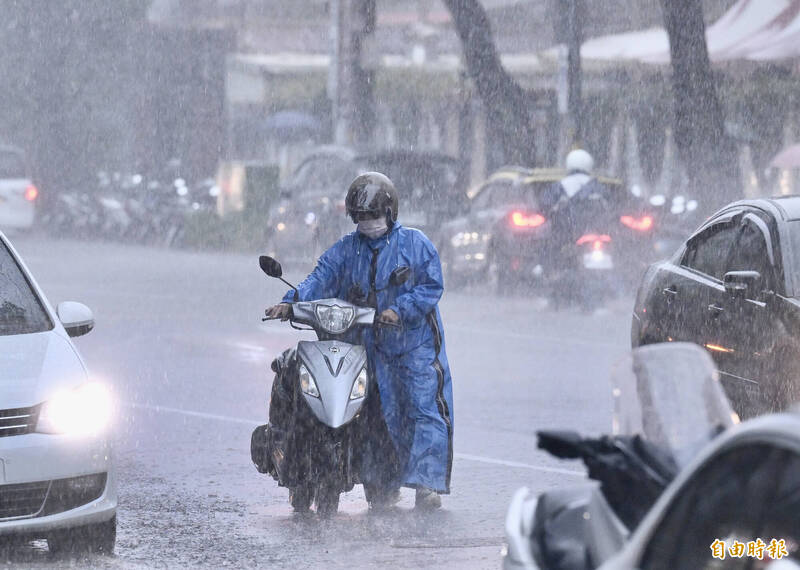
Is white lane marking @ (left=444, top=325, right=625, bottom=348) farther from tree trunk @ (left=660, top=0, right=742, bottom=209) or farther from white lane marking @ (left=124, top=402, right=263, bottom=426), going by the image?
tree trunk @ (left=660, top=0, right=742, bottom=209)

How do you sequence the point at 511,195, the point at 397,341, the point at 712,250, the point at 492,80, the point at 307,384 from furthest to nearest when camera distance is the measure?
the point at 492,80 → the point at 511,195 → the point at 712,250 → the point at 397,341 → the point at 307,384

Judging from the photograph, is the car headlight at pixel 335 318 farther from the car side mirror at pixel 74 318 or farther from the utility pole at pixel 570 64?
the utility pole at pixel 570 64

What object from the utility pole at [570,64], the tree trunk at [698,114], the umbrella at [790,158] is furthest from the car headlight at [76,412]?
the umbrella at [790,158]

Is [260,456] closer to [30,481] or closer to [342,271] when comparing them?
[342,271]

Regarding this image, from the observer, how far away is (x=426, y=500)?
8.20 m

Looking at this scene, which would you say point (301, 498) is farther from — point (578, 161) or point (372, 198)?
point (578, 161)

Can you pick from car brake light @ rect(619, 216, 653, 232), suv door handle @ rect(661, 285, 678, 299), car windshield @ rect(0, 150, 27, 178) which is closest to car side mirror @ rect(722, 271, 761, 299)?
suv door handle @ rect(661, 285, 678, 299)

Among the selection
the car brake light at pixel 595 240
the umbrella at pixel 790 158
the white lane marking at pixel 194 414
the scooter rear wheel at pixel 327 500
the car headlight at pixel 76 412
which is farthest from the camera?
the umbrella at pixel 790 158

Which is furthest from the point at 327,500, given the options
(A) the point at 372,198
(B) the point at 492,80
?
(B) the point at 492,80

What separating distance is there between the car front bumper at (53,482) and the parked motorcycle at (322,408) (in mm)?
1106

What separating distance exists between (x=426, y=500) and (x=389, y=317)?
911 millimetres

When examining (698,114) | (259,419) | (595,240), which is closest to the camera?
(259,419)

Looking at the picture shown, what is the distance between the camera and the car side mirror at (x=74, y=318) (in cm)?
757

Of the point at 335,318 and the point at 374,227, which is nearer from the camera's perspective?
the point at 335,318
